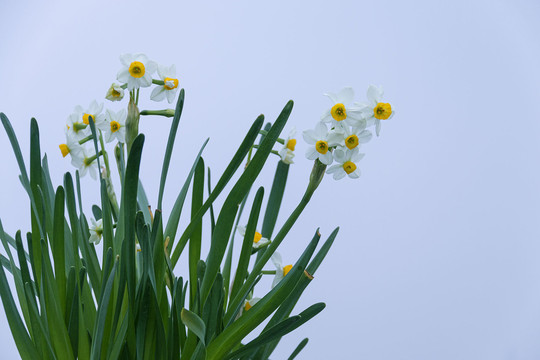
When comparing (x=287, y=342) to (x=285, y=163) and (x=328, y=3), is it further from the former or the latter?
(x=328, y=3)

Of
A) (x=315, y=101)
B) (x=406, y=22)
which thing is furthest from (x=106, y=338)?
(x=406, y=22)

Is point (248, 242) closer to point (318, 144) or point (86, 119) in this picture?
point (318, 144)

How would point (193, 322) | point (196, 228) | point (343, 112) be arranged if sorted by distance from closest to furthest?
point (193, 322), point (343, 112), point (196, 228)

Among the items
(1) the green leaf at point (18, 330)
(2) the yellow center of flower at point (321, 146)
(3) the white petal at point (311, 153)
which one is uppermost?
(2) the yellow center of flower at point (321, 146)

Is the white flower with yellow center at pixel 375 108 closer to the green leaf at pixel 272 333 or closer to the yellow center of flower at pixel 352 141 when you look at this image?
the yellow center of flower at pixel 352 141

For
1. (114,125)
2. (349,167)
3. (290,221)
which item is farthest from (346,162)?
(114,125)

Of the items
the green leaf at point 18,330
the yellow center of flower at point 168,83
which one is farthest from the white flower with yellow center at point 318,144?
the green leaf at point 18,330
